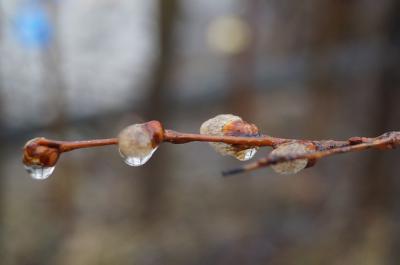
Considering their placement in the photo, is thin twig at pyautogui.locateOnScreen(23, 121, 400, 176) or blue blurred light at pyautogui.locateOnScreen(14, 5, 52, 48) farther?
blue blurred light at pyautogui.locateOnScreen(14, 5, 52, 48)

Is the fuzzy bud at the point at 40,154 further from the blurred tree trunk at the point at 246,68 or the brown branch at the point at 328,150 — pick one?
the blurred tree trunk at the point at 246,68

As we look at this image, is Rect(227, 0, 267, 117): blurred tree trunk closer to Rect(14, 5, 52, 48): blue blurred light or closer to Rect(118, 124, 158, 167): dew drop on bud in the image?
Rect(14, 5, 52, 48): blue blurred light

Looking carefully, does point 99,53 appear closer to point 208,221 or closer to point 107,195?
point 107,195

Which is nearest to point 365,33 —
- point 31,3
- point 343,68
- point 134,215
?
point 343,68

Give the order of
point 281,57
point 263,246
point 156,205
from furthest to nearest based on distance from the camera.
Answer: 1. point 281,57
2. point 156,205
3. point 263,246

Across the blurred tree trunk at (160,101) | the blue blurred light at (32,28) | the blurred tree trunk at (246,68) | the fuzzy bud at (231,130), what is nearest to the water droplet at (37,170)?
the fuzzy bud at (231,130)

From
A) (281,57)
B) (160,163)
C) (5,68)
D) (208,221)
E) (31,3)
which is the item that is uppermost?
(31,3)

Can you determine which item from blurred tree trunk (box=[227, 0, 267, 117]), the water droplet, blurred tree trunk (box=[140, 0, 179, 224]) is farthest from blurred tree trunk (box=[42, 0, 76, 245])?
the water droplet

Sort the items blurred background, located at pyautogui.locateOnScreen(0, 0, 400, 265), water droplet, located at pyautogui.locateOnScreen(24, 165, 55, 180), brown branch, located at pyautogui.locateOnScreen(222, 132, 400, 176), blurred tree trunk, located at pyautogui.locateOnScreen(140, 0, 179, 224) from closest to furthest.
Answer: brown branch, located at pyautogui.locateOnScreen(222, 132, 400, 176) < water droplet, located at pyautogui.locateOnScreen(24, 165, 55, 180) < blurred background, located at pyautogui.locateOnScreen(0, 0, 400, 265) < blurred tree trunk, located at pyautogui.locateOnScreen(140, 0, 179, 224)
